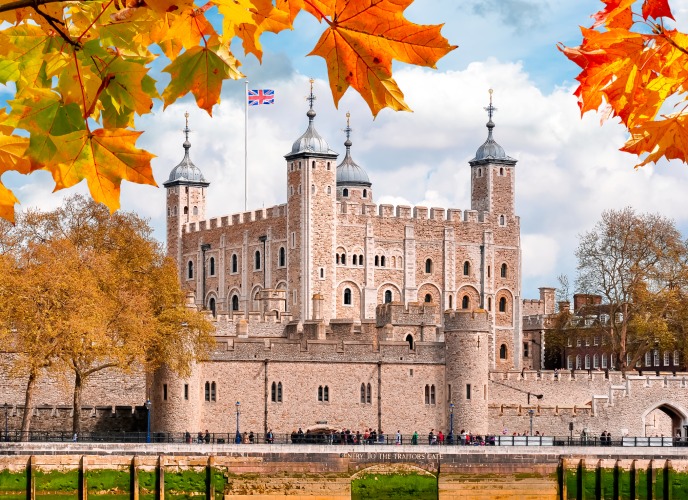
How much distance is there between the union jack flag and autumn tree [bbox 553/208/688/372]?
1514cm

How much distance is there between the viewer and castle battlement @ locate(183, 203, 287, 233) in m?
69.2

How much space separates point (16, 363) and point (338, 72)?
36.3m

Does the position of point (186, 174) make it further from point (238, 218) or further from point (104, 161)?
point (104, 161)

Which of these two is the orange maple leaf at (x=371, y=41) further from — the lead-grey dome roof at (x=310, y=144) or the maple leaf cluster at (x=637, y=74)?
the lead-grey dome roof at (x=310, y=144)

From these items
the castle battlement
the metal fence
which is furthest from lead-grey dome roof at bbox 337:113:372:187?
the metal fence

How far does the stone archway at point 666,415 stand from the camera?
53.5m

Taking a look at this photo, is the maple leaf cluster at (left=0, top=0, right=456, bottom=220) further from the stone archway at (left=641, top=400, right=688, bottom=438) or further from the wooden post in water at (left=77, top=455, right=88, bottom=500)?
the stone archway at (left=641, top=400, right=688, bottom=438)

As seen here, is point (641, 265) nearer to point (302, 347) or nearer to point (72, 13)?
point (302, 347)

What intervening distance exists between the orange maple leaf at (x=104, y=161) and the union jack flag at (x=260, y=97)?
194 feet

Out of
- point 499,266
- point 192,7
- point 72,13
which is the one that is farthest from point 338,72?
point 499,266

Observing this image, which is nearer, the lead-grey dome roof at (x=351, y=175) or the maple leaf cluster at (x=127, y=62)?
the maple leaf cluster at (x=127, y=62)

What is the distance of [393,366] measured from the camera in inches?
1845

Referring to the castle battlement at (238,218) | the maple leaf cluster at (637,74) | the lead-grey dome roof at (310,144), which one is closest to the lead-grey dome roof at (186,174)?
the castle battlement at (238,218)

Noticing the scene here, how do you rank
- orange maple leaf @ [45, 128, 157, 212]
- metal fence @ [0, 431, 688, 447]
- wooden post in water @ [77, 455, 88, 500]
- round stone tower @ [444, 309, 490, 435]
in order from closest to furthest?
orange maple leaf @ [45, 128, 157, 212], wooden post in water @ [77, 455, 88, 500], metal fence @ [0, 431, 688, 447], round stone tower @ [444, 309, 490, 435]
